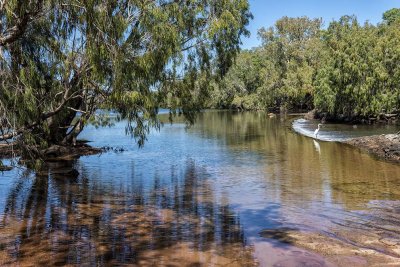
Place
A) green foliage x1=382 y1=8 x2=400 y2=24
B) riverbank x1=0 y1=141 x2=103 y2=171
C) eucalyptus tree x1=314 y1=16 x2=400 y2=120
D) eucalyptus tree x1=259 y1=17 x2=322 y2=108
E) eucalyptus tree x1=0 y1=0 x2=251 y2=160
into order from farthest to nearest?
green foliage x1=382 y1=8 x2=400 y2=24
eucalyptus tree x1=259 y1=17 x2=322 y2=108
eucalyptus tree x1=314 y1=16 x2=400 y2=120
riverbank x1=0 y1=141 x2=103 y2=171
eucalyptus tree x1=0 y1=0 x2=251 y2=160

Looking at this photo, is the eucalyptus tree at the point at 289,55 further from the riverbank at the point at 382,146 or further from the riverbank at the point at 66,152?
the riverbank at the point at 66,152

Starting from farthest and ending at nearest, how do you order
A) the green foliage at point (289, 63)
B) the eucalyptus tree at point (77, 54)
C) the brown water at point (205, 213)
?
the green foliage at point (289, 63), the brown water at point (205, 213), the eucalyptus tree at point (77, 54)

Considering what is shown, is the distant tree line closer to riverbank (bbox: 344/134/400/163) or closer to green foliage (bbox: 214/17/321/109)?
green foliage (bbox: 214/17/321/109)

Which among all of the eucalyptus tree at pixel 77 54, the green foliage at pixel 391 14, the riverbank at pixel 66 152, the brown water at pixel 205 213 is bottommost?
the brown water at pixel 205 213

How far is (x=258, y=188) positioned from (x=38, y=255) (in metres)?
8.16

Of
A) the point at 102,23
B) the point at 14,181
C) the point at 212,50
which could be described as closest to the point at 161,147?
the point at 212,50

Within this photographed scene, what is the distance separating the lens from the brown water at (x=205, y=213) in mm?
7715

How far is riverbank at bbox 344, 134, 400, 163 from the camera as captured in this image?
20956mm

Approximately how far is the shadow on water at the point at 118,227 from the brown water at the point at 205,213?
0.08 feet

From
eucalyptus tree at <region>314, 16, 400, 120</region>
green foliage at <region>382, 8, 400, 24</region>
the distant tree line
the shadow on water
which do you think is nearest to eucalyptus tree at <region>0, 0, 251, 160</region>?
the shadow on water

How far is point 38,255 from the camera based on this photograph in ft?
25.1

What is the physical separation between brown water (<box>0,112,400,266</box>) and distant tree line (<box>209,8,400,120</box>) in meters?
8.26

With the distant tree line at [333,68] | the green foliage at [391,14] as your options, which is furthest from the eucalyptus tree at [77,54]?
the green foliage at [391,14]

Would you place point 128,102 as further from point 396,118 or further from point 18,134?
point 396,118
